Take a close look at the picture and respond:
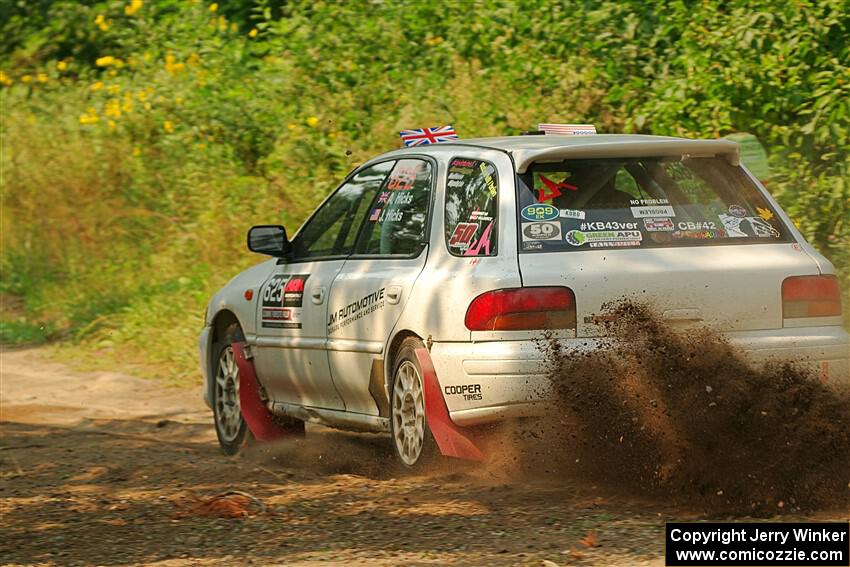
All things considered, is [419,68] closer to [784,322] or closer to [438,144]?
[438,144]

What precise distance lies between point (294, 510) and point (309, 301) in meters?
1.79

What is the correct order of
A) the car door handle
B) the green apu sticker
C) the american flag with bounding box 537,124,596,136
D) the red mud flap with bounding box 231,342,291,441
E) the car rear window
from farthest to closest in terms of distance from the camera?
the green apu sticker
the red mud flap with bounding box 231,342,291,441
the american flag with bounding box 537,124,596,136
the car door handle
the car rear window

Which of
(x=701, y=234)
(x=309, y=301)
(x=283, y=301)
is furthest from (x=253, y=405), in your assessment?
(x=701, y=234)

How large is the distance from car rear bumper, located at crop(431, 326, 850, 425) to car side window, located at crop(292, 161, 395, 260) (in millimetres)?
1520

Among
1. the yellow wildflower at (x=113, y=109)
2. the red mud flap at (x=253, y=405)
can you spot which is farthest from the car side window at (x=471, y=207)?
the yellow wildflower at (x=113, y=109)

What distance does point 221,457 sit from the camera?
27.5 feet

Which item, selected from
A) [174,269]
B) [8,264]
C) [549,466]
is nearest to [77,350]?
[174,269]

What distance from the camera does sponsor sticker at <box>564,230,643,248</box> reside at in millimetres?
6293

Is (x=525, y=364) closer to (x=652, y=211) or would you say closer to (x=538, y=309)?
(x=538, y=309)

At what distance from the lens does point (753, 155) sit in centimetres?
996

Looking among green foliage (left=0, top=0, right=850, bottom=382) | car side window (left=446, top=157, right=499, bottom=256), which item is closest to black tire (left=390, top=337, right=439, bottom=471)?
car side window (left=446, top=157, right=499, bottom=256)

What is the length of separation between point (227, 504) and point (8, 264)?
10814mm

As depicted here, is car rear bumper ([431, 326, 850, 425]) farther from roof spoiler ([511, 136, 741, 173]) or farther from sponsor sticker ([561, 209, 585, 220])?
roof spoiler ([511, 136, 741, 173])

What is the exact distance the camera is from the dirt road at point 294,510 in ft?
17.4
